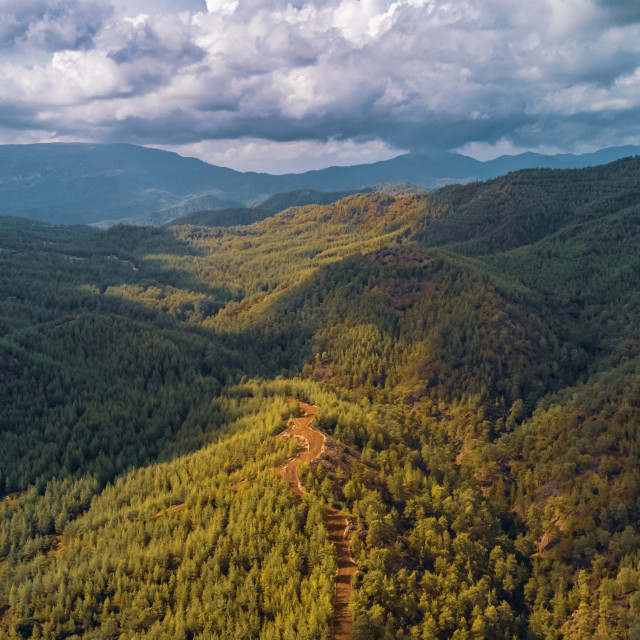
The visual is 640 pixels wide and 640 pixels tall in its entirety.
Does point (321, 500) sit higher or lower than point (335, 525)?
higher

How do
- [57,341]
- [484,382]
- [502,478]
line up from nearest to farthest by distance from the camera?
1. [502,478]
2. [484,382]
3. [57,341]

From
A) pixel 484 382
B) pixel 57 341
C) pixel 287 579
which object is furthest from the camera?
pixel 57 341

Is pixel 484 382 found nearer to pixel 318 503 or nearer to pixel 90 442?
pixel 318 503

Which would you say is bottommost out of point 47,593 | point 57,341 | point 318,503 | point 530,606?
point 530,606

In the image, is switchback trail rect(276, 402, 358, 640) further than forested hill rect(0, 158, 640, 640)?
No

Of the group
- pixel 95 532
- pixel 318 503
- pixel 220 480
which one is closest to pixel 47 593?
pixel 95 532

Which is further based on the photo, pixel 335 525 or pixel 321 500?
pixel 321 500

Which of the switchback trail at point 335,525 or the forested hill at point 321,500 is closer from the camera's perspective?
the switchback trail at point 335,525

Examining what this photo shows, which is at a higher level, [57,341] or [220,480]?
[57,341]
